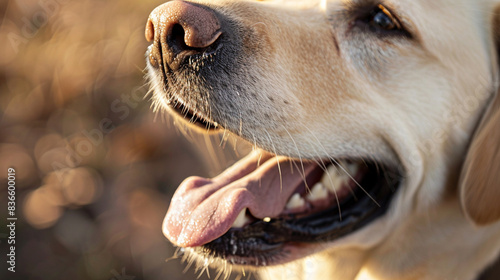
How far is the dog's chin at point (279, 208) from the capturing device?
2.00 meters

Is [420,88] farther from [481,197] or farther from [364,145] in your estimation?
[481,197]

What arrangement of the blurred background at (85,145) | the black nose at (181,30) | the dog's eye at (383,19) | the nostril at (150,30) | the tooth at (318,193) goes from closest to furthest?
the black nose at (181,30), the nostril at (150,30), the dog's eye at (383,19), the tooth at (318,193), the blurred background at (85,145)

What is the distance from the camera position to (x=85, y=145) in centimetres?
414

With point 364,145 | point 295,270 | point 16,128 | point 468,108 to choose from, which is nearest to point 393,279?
point 295,270

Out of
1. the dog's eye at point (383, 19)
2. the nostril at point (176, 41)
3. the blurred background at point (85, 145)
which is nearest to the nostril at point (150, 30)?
the nostril at point (176, 41)

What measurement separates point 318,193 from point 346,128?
34cm

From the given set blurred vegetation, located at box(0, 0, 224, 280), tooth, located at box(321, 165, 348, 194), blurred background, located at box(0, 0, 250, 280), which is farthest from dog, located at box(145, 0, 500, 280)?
blurred vegetation, located at box(0, 0, 224, 280)

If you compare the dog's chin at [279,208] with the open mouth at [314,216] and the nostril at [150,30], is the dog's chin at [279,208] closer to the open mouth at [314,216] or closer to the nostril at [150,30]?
the open mouth at [314,216]

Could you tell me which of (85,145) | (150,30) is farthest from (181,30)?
(85,145)

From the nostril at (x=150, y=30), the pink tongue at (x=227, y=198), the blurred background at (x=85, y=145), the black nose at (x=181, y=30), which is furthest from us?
the blurred background at (x=85, y=145)

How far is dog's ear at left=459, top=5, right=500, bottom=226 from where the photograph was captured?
79.3 inches

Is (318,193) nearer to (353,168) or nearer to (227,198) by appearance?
(353,168)

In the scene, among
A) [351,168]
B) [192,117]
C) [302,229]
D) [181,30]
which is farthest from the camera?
[351,168]

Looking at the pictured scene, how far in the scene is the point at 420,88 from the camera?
2080 mm
